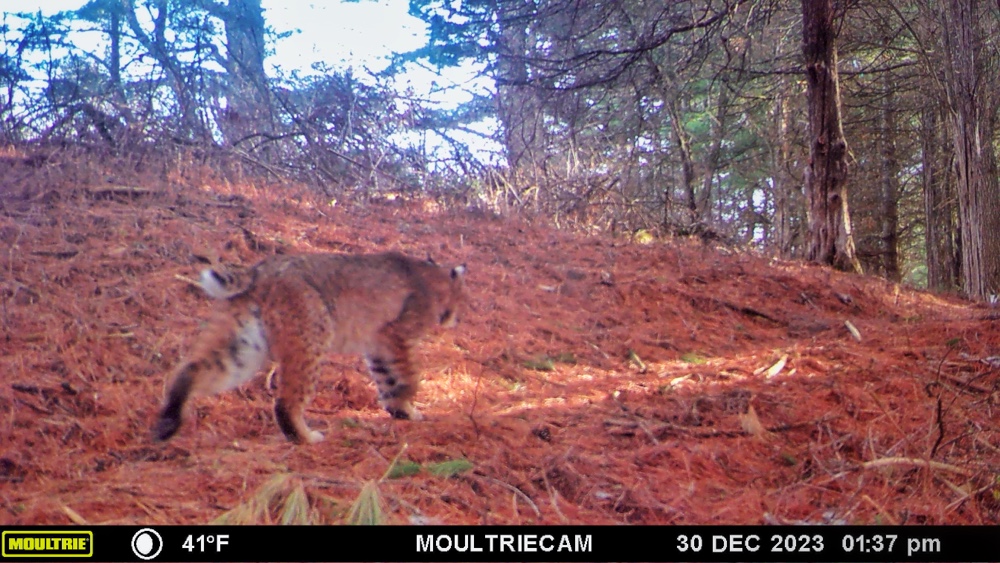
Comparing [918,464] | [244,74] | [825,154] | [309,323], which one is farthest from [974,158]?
[309,323]

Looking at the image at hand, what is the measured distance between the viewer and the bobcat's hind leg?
4.01m

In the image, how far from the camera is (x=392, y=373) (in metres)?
4.09

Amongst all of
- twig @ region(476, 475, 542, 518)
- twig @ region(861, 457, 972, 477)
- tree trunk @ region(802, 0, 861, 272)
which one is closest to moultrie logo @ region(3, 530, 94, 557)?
twig @ region(476, 475, 542, 518)

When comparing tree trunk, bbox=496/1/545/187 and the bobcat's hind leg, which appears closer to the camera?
the bobcat's hind leg

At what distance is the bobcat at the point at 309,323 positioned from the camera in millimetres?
3395

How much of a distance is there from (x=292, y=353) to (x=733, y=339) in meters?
3.36

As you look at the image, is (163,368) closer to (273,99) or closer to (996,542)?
(273,99)

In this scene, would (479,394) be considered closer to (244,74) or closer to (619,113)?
(244,74)

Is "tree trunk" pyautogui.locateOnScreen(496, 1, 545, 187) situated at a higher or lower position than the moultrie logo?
higher

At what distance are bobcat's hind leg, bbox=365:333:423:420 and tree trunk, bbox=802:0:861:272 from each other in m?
7.16

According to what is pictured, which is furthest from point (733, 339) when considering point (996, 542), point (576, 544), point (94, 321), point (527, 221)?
point (94, 321)

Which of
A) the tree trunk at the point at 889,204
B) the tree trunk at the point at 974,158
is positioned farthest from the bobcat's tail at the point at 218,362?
the tree trunk at the point at 889,204

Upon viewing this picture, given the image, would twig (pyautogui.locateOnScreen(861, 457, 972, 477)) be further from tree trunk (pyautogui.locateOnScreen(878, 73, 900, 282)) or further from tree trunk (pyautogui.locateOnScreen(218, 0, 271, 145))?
tree trunk (pyautogui.locateOnScreen(878, 73, 900, 282))

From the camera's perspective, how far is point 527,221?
6160 mm
